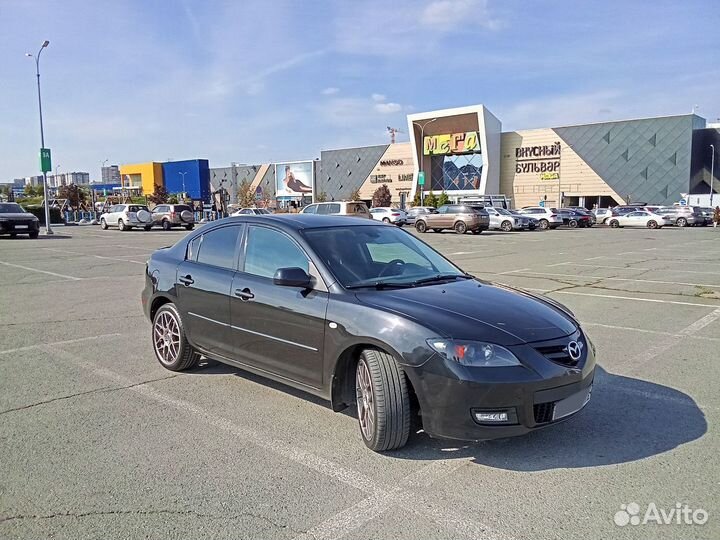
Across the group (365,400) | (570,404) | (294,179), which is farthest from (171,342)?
(294,179)

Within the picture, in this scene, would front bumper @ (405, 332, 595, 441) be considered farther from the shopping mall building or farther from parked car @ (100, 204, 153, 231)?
the shopping mall building

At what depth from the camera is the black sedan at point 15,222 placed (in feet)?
82.3

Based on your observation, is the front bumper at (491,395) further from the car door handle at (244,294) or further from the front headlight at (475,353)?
the car door handle at (244,294)

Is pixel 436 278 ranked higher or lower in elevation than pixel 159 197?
lower

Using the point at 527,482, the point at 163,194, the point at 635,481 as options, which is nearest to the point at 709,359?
the point at 635,481

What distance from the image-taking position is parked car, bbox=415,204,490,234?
3244 cm

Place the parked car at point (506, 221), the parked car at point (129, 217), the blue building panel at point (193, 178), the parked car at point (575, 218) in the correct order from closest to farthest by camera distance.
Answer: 1. the parked car at point (129, 217)
2. the parked car at point (506, 221)
3. the parked car at point (575, 218)
4. the blue building panel at point (193, 178)

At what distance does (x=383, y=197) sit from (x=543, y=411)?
7830cm

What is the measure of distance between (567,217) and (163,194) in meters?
61.6

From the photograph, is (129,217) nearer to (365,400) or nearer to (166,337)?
(166,337)

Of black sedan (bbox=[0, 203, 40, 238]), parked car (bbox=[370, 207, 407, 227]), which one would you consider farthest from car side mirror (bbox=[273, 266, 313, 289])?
parked car (bbox=[370, 207, 407, 227])

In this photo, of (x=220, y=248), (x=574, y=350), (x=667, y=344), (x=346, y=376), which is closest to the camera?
(x=574, y=350)

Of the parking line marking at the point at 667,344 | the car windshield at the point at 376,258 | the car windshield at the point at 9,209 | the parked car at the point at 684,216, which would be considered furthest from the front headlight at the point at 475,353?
the parked car at the point at 684,216

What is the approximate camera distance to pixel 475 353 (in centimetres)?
348
